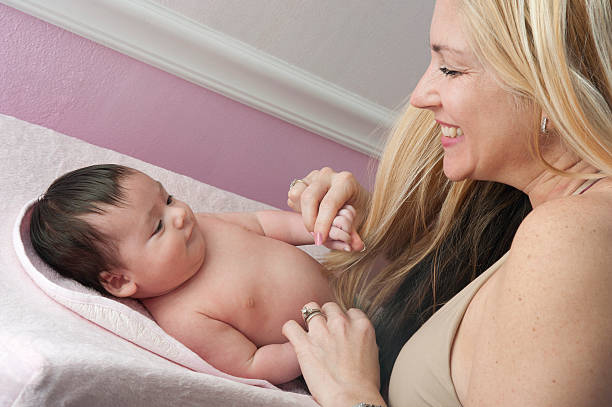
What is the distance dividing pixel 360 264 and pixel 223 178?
894 millimetres

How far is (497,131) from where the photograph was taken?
35.4 inches

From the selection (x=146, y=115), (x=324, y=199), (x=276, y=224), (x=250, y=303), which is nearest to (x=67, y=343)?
(x=250, y=303)

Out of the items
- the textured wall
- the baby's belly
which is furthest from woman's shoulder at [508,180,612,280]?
the textured wall

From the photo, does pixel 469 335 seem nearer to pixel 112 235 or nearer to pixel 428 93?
pixel 428 93

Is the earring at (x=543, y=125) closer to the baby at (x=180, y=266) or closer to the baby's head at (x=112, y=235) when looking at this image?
the baby at (x=180, y=266)

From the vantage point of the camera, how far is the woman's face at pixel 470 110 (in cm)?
88

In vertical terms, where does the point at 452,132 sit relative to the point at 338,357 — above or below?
above

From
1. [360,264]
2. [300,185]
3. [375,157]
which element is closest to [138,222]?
[300,185]

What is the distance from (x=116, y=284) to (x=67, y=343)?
0.35 m

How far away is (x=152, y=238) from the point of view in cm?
118

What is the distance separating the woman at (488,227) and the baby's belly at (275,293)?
65mm

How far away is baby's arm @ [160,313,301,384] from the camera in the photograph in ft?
3.74

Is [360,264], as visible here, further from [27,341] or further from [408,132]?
[27,341]

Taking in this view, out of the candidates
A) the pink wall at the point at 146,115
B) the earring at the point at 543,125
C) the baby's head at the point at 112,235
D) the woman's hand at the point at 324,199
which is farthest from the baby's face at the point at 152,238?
the pink wall at the point at 146,115
